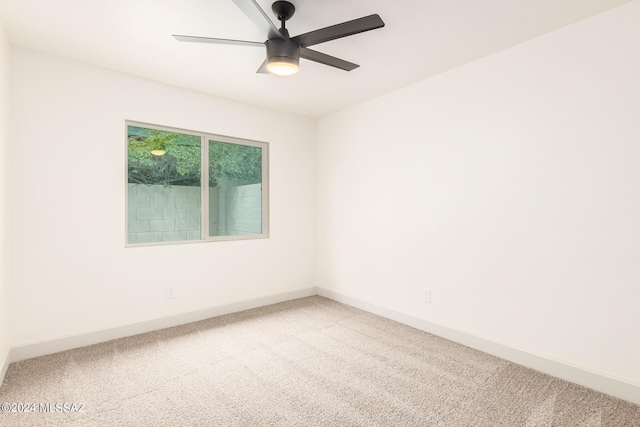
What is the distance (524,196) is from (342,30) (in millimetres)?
1884

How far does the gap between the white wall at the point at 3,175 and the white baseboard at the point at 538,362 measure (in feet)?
11.1

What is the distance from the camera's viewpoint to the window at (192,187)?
3346mm

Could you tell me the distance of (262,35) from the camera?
2.47 metres

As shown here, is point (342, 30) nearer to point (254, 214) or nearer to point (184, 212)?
point (184, 212)

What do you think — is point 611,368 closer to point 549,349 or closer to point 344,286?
point 549,349

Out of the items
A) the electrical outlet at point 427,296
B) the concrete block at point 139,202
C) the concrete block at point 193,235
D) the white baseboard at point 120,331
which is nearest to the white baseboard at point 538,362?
the electrical outlet at point 427,296

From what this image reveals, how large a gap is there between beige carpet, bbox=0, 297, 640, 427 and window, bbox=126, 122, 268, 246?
1.13m

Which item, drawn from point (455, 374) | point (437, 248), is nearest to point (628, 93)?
point (437, 248)

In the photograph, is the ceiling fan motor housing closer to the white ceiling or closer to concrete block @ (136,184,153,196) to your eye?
the white ceiling

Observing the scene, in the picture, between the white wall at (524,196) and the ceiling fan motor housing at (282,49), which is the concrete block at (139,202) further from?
the white wall at (524,196)

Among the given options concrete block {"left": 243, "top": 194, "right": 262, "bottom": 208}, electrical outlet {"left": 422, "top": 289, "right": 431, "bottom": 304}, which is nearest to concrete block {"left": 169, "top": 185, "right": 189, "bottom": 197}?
concrete block {"left": 243, "top": 194, "right": 262, "bottom": 208}

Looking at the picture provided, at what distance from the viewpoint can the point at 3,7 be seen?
2.15 metres

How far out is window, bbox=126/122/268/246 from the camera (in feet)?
11.0

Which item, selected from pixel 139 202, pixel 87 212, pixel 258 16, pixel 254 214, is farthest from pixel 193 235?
pixel 258 16
